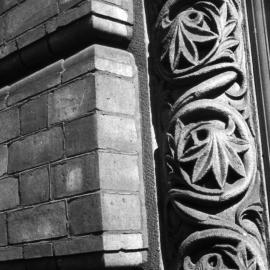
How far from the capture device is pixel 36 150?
3.01m

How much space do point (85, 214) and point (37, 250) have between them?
326 millimetres

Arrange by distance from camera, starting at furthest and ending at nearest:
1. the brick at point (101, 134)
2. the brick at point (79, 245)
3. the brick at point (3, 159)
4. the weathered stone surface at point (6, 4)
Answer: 1. the weathered stone surface at point (6, 4)
2. the brick at point (3, 159)
3. the brick at point (101, 134)
4. the brick at point (79, 245)

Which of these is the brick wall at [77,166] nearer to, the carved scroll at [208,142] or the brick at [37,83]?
the brick at [37,83]

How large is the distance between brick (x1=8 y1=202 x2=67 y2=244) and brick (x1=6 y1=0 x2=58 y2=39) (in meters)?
0.89

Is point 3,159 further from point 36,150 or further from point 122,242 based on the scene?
point 122,242

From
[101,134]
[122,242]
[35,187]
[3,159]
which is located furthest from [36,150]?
[122,242]

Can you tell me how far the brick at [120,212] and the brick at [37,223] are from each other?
0.79ft

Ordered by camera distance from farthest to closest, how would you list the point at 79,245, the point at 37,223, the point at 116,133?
the point at 37,223 < the point at 116,133 < the point at 79,245

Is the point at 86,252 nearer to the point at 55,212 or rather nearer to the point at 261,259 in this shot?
the point at 55,212

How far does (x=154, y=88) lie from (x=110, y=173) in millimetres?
A: 449

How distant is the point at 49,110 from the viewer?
2980mm

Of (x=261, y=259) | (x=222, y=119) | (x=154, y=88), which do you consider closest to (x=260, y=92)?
(x=222, y=119)

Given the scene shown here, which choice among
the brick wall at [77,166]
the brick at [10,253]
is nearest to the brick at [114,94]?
the brick wall at [77,166]

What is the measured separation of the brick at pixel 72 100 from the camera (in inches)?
110
